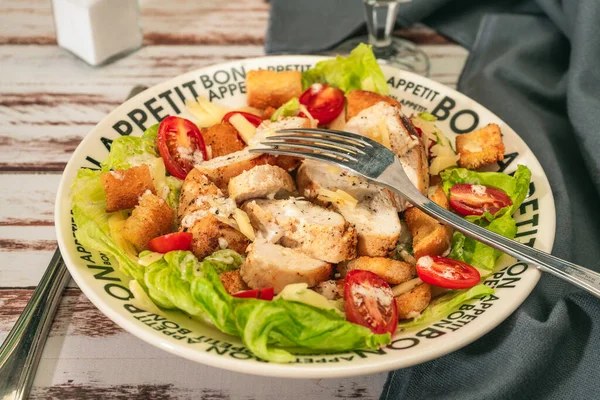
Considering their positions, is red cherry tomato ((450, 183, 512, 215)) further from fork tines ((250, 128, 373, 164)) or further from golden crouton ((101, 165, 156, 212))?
golden crouton ((101, 165, 156, 212))

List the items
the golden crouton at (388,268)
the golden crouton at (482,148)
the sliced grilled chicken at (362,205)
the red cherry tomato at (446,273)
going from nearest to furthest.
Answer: the red cherry tomato at (446,273)
the golden crouton at (388,268)
the sliced grilled chicken at (362,205)
the golden crouton at (482,148)

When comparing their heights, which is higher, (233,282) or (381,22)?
(381,22)

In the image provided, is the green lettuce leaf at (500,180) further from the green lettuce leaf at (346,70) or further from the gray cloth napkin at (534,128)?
the green lettuce leaf at (346,70)

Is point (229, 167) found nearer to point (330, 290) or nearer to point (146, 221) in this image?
point (146, 221)

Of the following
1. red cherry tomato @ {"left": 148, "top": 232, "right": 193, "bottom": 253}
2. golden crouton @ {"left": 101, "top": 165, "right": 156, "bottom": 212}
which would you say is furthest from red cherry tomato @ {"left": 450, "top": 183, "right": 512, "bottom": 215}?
golden crouton @ {"left": 101, "top": 165, "right": 156, "bottom": 212}

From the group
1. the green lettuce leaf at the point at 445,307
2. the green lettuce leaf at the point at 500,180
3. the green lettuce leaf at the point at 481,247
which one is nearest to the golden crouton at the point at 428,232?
the green lettuce leaf at the point at 481,247

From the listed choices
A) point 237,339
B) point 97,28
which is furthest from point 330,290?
point 97,28
